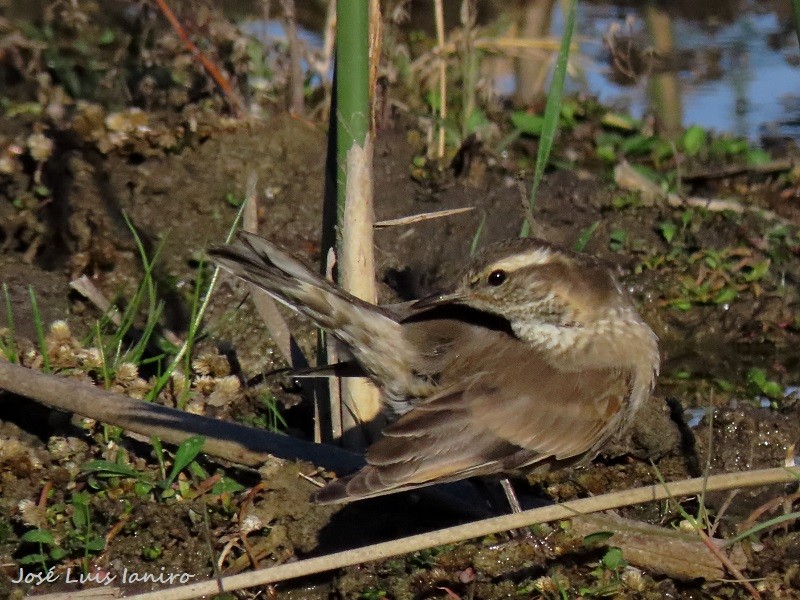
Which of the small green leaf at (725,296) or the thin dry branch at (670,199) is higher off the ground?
the thin dry branch at (670,199)

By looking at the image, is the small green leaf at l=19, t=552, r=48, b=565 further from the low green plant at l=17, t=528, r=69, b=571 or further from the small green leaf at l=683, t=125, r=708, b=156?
the small green leaf at l=683, t=125, r=708, b=156

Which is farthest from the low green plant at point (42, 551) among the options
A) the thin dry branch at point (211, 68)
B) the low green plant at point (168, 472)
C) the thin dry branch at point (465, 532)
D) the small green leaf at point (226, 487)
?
the thin dry branch at point (211, 68)

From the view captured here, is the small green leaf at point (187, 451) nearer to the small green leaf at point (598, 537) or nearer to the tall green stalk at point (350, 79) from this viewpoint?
the tall green stalk at point (350, 79)

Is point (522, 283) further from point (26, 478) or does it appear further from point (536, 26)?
point (536, 26)

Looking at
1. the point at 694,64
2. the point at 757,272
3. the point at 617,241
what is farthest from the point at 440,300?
the point at 694,64

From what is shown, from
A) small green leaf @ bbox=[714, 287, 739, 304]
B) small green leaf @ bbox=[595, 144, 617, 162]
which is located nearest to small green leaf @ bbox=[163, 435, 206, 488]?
small green leaf @ bbox=[714, 287, 739, 304]

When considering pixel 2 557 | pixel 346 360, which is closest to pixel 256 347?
pixel 346 360

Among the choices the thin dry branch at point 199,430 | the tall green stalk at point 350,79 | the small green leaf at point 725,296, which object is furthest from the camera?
the small green leaf at point 725,296
